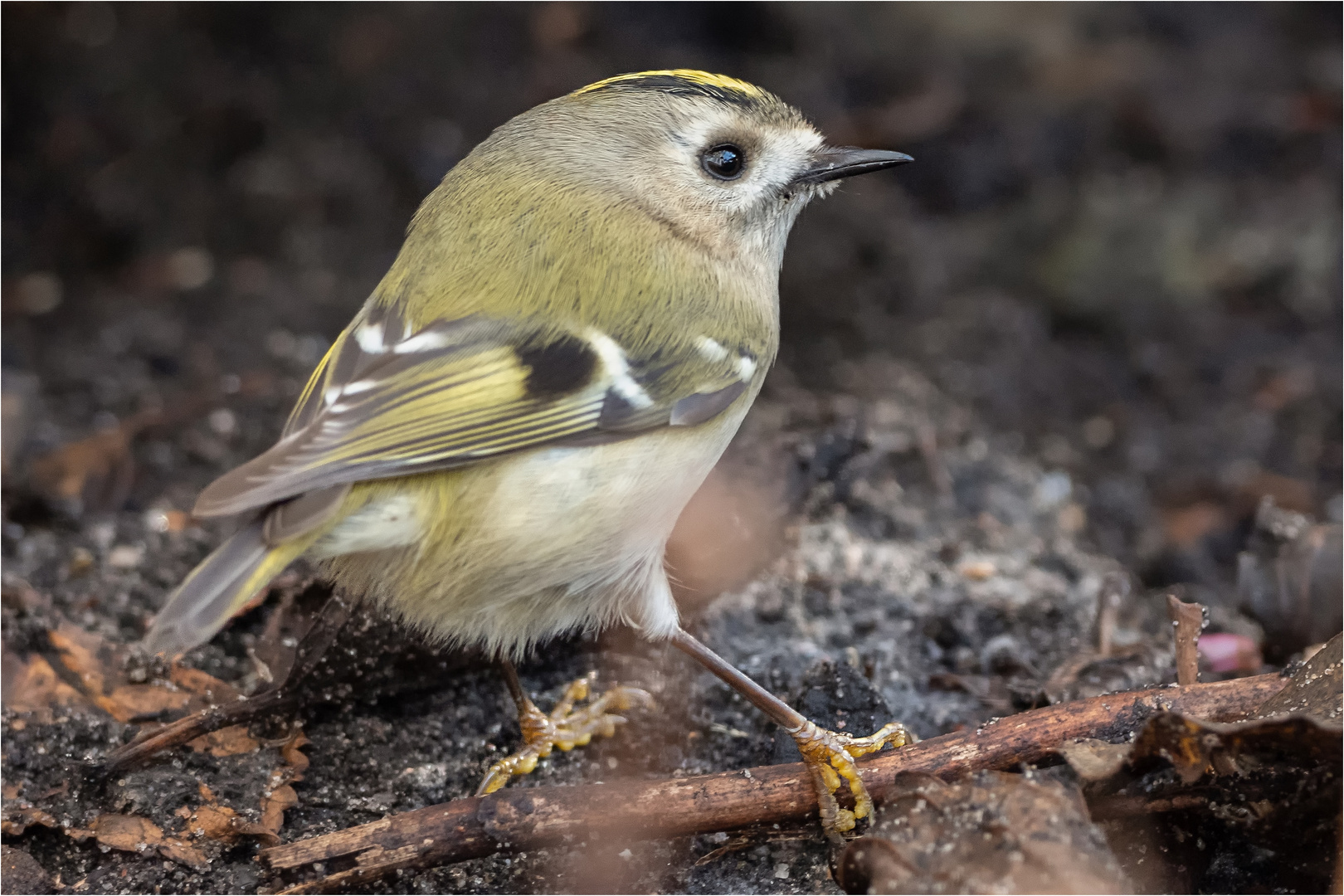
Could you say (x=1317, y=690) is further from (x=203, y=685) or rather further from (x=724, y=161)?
(x=203, y=685)

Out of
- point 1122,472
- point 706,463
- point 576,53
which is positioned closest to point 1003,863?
point 706,463

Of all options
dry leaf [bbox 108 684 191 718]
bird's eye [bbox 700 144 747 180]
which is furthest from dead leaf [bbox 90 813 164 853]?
bird's eye [bbox 700 144 747 180]

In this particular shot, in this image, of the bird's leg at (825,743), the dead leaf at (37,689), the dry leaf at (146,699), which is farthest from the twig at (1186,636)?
the dead leaf at (37,689)

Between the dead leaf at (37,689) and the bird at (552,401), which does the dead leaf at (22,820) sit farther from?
the bird at (552,401)

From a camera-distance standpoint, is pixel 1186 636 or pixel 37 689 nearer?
pixel 1186 636

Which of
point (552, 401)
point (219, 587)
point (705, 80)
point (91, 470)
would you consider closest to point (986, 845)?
point (552, 401)

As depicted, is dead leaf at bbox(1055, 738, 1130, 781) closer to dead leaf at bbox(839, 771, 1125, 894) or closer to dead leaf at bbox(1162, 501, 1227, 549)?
dead leaf at bbox(839, 771, 1125, 894)
